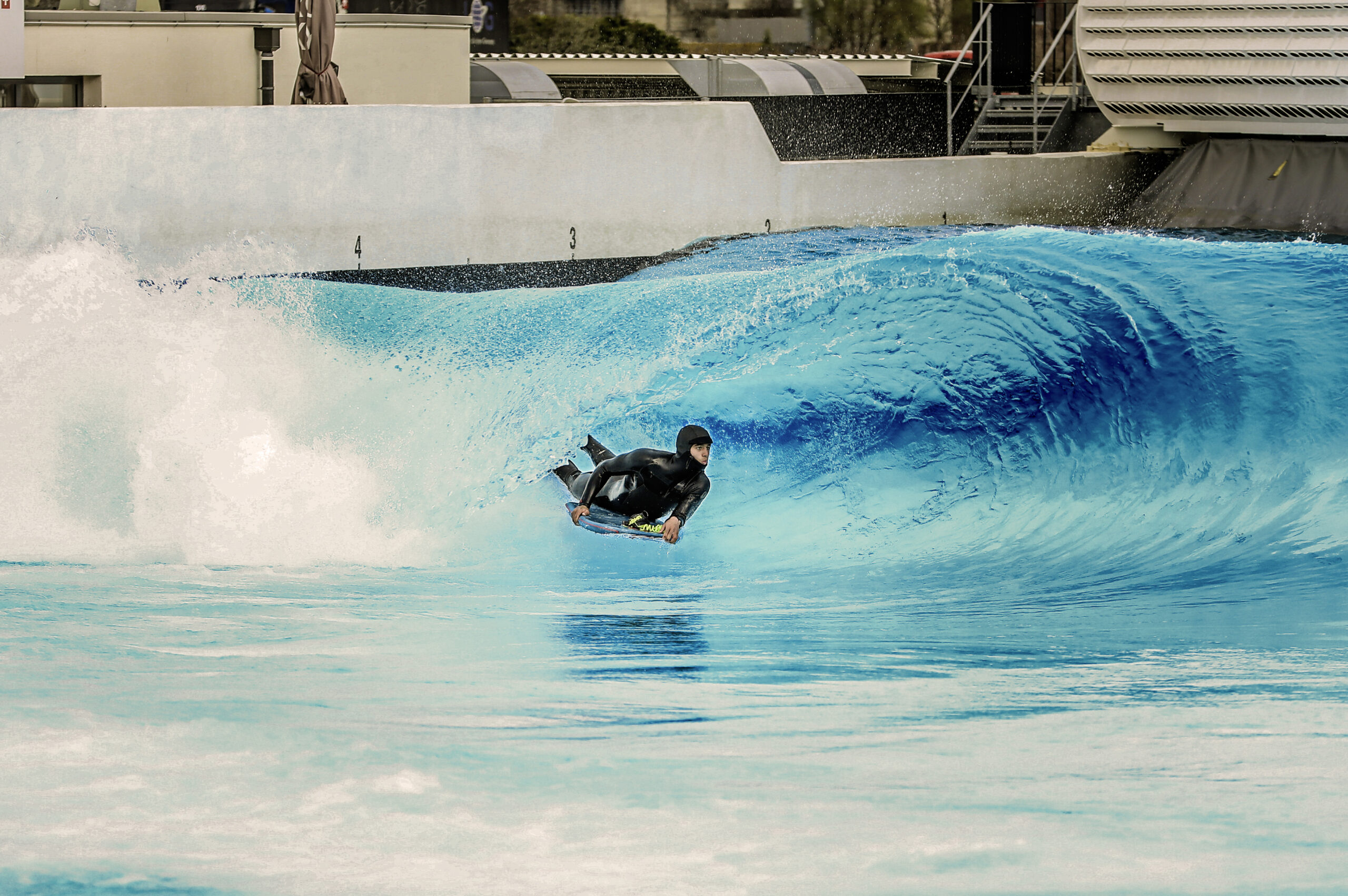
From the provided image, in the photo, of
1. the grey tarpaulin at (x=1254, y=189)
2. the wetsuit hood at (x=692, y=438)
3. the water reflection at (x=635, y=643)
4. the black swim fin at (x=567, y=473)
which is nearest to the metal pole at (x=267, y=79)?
the black swim fin at (x=567, y=473)

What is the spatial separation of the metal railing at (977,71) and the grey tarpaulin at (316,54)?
9029 mm

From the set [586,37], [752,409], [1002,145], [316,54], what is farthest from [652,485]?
[586,37]

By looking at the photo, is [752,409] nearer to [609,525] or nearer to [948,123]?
[609,525]

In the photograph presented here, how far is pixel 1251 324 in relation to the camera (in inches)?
419

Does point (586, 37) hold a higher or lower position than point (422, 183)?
higher

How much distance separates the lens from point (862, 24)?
123 ft

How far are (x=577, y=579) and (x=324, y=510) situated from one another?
5.70 feet

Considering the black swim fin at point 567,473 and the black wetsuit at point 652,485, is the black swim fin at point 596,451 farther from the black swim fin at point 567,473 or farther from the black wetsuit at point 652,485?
the black wetsuit at point 652,485

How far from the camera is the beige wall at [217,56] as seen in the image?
42.5 feet

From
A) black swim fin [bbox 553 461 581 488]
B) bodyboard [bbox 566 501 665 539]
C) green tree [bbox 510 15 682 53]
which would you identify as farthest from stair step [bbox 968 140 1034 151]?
green tree [bbox 510 15 682 53]

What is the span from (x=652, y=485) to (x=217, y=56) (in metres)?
7.95

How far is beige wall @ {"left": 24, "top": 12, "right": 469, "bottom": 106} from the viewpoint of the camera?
13.0m

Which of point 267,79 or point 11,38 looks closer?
point 11,38

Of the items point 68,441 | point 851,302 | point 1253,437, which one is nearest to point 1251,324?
point 1253,437
